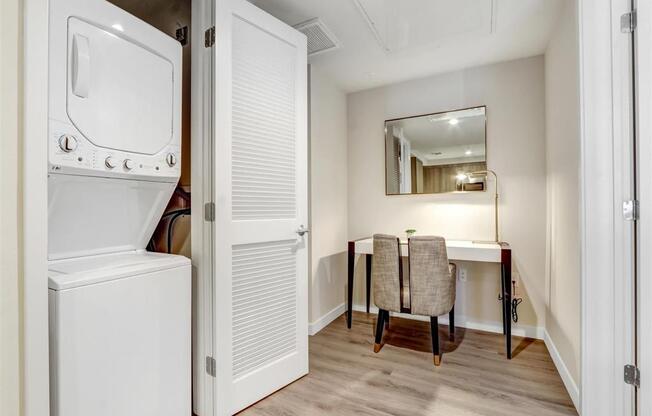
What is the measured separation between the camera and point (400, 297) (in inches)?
90.0

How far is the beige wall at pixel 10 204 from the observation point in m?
0.98

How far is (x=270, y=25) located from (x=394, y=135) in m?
1.68

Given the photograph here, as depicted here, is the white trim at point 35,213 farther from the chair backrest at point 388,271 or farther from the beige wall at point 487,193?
the beige wall at point 487,193

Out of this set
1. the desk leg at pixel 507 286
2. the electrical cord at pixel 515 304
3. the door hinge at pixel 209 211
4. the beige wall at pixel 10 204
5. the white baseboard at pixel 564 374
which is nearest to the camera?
the beige wall at pixel 10 204

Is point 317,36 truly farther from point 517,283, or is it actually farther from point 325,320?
point 517,283

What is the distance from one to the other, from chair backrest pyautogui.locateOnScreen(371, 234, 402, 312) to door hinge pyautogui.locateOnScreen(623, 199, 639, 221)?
1197 millimetres

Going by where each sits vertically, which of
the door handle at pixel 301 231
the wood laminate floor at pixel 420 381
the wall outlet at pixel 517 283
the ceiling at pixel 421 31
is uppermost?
the ceiling at pixel 421 31

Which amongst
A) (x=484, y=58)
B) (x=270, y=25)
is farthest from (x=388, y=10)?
(x=484, y=58)

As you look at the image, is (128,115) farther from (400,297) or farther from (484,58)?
(484,58)

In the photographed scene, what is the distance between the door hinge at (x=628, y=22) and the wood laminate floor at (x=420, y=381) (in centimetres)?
183

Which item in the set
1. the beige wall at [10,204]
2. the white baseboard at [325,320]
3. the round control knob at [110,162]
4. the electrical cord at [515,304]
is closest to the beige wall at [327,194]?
the white baseboard at [325,320]

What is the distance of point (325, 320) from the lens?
9.56 ft

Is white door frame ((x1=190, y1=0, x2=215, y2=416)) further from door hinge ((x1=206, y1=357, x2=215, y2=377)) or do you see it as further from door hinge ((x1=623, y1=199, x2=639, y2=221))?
door hinge ((x1=623, y1=199, x2=639, y2=221))

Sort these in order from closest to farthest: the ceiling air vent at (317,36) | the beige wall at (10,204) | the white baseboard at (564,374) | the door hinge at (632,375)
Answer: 1. the beige wall at (10,204)
2. the door hinge at (632,375)
3. the white baseboard at (564,374)
4. the ceiling air vent at (317,36)
